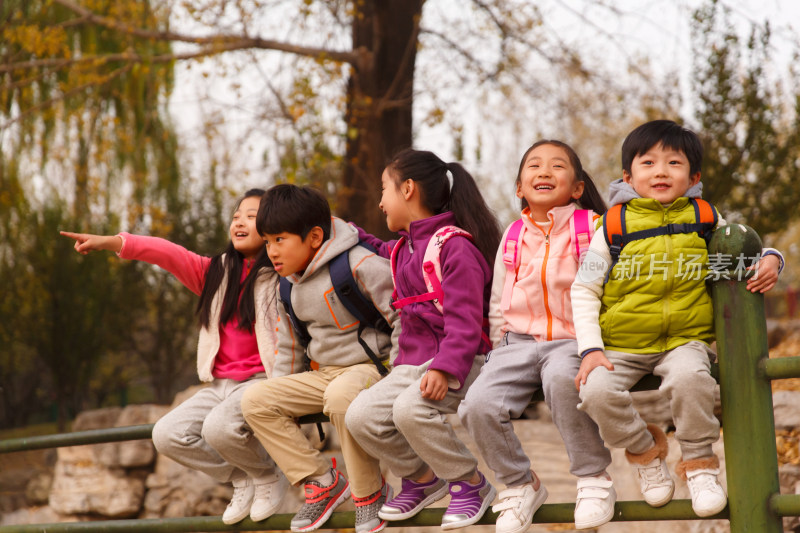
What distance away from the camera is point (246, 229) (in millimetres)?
3205

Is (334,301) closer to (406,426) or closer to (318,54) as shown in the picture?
(406,426)

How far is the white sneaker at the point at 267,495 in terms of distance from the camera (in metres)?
2.77

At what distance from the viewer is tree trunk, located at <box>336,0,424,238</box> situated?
6.62 m

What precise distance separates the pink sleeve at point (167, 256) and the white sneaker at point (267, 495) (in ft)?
2.95

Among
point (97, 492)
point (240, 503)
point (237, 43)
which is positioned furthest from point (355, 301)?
point (97, 492)

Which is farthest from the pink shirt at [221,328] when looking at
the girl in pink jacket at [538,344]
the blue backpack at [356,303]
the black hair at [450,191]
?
the girl in pink jacket at [538,344]

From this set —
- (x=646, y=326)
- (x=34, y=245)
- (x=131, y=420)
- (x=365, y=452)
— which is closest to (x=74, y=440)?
(x=365, y=452)

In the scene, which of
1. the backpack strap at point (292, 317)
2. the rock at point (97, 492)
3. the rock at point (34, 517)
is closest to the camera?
the backpack strap at point (292, 317)

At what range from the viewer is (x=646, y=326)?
7.25ft

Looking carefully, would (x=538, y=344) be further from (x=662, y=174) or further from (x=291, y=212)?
(x=291, y=212)

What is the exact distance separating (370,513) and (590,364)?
87cm

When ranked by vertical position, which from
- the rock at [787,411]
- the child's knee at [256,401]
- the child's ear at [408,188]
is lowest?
the rock at [787,411]

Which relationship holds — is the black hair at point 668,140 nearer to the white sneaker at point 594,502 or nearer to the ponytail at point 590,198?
the ponytail at point 590,198

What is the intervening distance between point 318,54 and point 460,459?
4.84 meters
